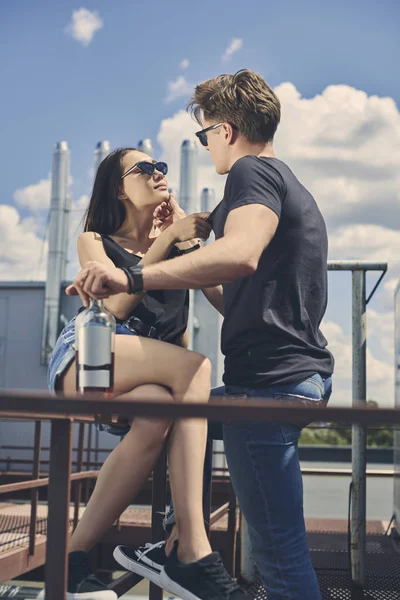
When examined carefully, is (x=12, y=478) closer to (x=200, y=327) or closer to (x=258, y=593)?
(x=200, y=327)

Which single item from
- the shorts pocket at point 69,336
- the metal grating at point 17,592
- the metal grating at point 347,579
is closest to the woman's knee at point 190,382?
the shorts pocket at point 69,336

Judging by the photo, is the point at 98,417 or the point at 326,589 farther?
the point at 326,589

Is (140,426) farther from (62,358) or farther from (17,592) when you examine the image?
(17,592)

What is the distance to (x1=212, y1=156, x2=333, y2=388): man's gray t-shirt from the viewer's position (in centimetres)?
178

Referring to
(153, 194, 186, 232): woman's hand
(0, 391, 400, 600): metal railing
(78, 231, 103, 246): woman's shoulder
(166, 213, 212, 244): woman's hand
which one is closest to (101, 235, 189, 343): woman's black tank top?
(78, 231, 103, 246): woman's shoulder

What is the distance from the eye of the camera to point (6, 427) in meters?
15.3

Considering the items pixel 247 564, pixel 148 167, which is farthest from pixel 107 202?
pixel 247 564

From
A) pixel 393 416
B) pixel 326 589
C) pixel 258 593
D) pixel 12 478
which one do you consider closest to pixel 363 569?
pixel 326 589

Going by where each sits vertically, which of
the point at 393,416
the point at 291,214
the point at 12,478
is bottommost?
the point at 12,478

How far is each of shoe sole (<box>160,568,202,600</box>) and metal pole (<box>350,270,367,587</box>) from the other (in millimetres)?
1822

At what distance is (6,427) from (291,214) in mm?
14466

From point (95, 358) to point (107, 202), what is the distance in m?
0.90

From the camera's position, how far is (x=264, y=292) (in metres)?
1.82

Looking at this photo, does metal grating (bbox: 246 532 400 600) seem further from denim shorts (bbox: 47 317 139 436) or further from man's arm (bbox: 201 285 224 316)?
denim shorts (bbox: 47 317 139 436)
